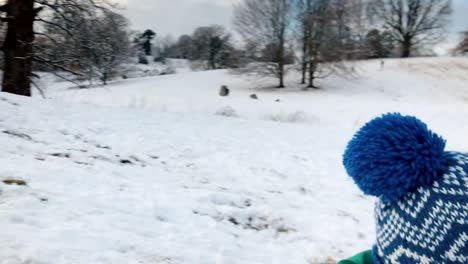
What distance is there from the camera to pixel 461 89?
2897cm

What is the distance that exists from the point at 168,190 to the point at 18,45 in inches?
287

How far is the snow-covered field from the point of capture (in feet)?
9.87

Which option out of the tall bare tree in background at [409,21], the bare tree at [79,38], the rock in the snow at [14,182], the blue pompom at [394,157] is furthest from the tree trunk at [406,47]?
the blue pompom at [394,157]

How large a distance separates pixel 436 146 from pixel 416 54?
157ft

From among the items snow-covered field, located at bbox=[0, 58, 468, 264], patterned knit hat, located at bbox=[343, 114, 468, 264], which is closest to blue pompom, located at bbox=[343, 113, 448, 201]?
patterned knit hat, located at bbox=[343, 114, 468, 264]

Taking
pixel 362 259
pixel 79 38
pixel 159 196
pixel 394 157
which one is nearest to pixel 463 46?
pixel 79 38

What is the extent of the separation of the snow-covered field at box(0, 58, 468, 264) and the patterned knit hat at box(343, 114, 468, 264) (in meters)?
1.93

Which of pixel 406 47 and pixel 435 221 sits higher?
pixel 406 47

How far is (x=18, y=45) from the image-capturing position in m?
9.84

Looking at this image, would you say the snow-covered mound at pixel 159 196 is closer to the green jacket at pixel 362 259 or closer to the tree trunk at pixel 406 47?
the green jacket at pixel 362 259

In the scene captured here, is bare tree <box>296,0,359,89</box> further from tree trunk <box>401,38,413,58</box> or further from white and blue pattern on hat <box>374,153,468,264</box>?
white and blue pattern on hat <box>374,153,468,264</box>

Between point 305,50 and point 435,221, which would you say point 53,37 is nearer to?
point 435,221

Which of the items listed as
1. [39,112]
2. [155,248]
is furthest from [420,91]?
[155,248]

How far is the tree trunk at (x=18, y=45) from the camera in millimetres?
9695
